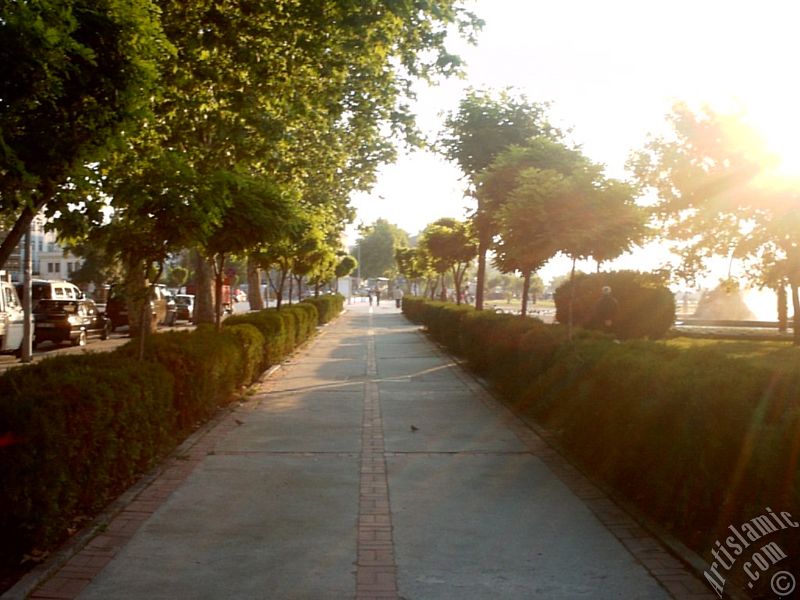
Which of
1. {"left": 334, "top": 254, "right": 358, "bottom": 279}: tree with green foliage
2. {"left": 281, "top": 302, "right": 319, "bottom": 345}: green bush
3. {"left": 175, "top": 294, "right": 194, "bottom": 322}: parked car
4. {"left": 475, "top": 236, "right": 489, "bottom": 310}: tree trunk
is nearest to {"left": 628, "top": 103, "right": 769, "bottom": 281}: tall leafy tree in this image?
{"left": 475, "top": 236, "right": 489, "bottom": 310}: tree trunk

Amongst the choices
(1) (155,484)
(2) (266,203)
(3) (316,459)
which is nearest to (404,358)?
(2) (266,203)

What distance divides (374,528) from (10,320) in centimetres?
1674

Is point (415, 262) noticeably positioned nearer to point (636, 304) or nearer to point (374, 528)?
point (636, 304)

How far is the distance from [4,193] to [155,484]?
2.79m

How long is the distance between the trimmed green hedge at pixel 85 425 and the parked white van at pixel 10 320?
35.7 feet

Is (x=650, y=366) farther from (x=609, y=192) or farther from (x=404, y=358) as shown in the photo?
(x=404, y=358)

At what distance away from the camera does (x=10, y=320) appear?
2088 cm

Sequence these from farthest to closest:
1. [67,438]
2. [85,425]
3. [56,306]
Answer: [56,306] → [85,425] → [67,438]

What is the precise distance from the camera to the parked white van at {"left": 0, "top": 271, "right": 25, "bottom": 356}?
20594 mm

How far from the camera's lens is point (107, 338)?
31750 millimetres

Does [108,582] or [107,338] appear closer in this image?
[108,582]

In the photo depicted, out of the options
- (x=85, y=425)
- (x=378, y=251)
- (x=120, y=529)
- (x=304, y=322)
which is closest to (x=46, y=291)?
(x=304, y=322)

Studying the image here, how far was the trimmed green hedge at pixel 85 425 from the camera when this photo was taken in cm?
538

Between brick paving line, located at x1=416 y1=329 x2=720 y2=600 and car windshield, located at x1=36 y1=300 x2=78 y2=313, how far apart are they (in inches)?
699
